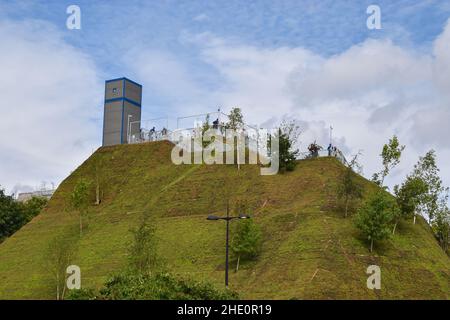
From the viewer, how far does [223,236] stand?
→ 62.4m

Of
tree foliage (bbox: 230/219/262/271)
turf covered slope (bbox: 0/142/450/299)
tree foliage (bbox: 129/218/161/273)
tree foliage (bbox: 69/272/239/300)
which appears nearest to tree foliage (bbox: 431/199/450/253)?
turf covered slope (bbox: 0/142/450/299)

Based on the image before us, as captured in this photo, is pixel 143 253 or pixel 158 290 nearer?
pixel 158 290

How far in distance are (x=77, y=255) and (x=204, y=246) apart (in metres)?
13.6

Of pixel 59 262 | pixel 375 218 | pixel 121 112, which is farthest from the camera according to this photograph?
pixel 121 112

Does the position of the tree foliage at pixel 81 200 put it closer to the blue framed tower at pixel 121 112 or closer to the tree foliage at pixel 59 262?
the tree foliage at pixel 59 262

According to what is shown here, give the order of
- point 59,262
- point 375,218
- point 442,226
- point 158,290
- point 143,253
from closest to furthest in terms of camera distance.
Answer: point 158,290 < point 375,218 < point 143,253 < point 59,262 < point 442,226

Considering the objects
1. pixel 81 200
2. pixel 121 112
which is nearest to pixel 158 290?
pixel 81 200

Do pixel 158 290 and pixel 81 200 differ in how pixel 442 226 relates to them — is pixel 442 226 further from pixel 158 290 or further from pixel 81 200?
pixel 158 290

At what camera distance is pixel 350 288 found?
1937 inches

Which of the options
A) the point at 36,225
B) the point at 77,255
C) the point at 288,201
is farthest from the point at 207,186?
the point at 36,225

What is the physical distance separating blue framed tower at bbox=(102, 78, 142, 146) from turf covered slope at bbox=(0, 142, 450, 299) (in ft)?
10.6

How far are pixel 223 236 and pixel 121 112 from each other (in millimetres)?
33579

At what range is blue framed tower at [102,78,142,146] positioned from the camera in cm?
9088

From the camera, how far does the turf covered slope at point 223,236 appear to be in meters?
51.5
